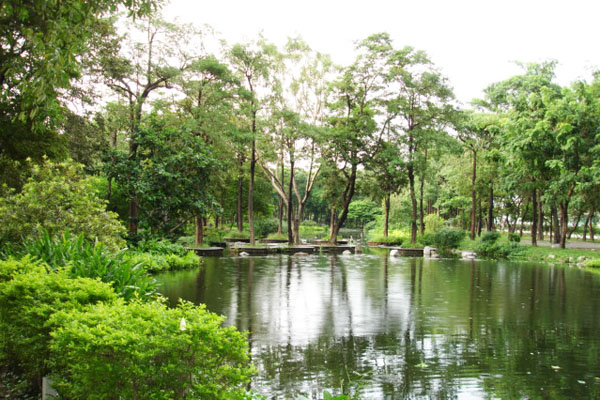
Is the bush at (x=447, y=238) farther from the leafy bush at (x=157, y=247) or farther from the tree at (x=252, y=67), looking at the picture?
the leafy bush at (x=157, y=247)

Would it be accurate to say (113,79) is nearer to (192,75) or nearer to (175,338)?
(192,75)

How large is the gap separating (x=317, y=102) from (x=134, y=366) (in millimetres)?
30533

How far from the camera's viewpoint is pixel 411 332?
8094 mm

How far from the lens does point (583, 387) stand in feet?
18.0

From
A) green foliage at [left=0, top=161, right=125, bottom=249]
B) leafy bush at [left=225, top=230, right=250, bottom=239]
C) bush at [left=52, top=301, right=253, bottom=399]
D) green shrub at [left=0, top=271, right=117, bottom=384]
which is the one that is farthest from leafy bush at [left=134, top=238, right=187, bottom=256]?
bush at [left=52, top=301, right=253, bottom=399]

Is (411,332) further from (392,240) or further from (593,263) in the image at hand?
(392,240)

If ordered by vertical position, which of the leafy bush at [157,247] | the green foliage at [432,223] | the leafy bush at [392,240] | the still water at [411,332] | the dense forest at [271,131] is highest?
the dense forest at [271,131]

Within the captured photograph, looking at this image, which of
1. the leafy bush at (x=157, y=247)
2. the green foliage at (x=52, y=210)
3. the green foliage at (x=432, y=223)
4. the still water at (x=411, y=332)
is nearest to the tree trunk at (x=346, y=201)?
the green foliage at (x=432, y=223)

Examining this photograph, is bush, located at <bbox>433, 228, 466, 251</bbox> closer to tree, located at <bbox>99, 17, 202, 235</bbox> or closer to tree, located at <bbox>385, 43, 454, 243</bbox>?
tree, located at <bbox>385, 43, 454, 243</bbox>

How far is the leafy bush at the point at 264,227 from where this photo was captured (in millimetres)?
41500

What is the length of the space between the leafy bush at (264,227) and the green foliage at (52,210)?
27.8 meters

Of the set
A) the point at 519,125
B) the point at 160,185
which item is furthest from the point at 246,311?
the point at 519,125

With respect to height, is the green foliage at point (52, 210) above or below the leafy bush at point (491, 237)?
above

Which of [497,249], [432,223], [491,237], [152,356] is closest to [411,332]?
[152,356]
